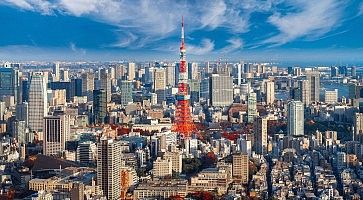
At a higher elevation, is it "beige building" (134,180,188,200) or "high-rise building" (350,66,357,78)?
"high-rise building" (350,66,357,78)

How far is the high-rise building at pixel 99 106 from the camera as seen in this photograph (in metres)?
10.8

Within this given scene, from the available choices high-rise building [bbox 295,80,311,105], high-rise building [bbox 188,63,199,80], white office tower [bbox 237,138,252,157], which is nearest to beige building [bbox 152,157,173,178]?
white office tower [bbox 237,138,252,157]

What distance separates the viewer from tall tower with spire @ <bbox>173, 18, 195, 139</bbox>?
905cm

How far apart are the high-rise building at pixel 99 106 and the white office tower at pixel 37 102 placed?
2.79 feet

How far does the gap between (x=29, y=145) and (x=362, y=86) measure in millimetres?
5902

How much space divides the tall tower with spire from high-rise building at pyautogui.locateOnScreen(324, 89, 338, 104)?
2592 millimetres

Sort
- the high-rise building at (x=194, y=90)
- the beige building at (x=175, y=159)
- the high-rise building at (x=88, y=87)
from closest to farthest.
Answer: the beige building at (x=175, y=159) < the high-rise building at (x=194, y=90) < the high-rise building at (x=88, y=87)

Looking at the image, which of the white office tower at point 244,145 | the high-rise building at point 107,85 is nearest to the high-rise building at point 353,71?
the white office tower at point 244,145

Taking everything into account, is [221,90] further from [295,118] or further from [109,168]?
[109,168]

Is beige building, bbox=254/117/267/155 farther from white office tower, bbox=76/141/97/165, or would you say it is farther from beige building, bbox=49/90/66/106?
beige building, bbox=49/90/66/106

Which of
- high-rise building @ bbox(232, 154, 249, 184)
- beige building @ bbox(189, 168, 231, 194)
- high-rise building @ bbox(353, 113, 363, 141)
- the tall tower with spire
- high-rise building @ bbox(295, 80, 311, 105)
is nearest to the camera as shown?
beige building @ bbox(189, 168, 231, 194)

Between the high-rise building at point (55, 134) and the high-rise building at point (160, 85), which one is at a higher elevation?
the high-rise building at point (160, 85)

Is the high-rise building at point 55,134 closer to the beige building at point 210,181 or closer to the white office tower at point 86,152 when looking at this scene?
the white office tower at point 86,152

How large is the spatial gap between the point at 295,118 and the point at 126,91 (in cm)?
428
